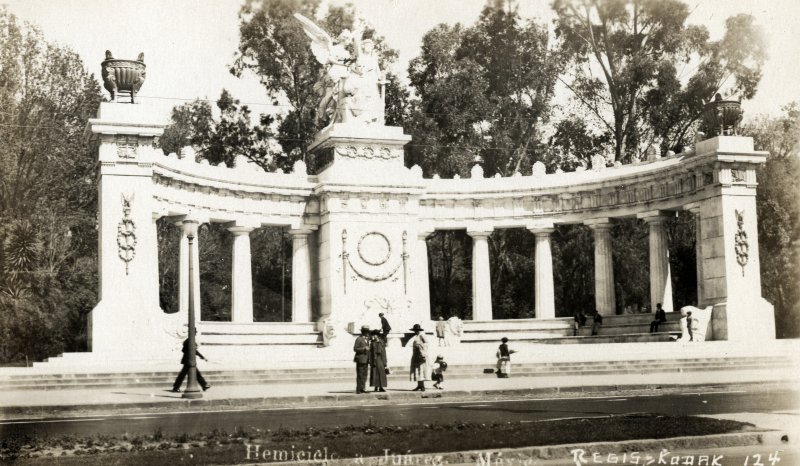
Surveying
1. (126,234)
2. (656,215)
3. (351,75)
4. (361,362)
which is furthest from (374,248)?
(361,362)

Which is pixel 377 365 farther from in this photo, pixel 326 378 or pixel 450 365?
pixel 450 365

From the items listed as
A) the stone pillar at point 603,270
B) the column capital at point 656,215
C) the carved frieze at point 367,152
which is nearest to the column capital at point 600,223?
the stone pillar at point 603,270

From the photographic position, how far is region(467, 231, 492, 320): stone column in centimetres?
5353

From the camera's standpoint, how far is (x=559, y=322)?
52938 millimetres

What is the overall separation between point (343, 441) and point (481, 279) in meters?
36.4

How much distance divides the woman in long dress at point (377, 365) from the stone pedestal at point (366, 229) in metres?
17.4

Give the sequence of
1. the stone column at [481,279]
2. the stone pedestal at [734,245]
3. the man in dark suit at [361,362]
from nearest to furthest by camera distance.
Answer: the man in dark suit at [361,362] → the stone pedestal at [734,245] → the stone column at [481,279]

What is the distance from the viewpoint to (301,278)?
50344 mm

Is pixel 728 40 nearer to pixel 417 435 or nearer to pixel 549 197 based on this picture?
pixel 549 197

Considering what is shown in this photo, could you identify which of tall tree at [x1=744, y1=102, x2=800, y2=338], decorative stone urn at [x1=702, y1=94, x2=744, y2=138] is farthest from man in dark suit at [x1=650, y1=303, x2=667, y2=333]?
tall tree at [x1=744, y1=102, x2=800, y2=338]

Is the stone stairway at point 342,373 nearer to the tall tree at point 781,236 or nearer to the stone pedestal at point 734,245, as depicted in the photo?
the stone pedestal at point 734,245

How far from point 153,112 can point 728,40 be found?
38725 millimetres

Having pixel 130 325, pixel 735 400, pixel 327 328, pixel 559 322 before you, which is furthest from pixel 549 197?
pixel 735 400

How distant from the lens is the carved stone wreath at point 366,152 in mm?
49719
